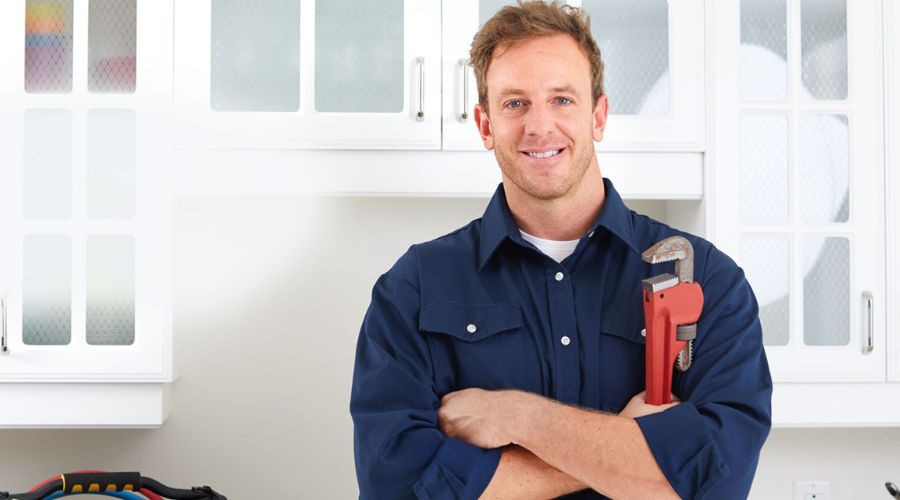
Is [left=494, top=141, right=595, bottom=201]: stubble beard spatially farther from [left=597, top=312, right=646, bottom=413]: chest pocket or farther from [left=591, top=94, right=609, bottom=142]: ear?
[left=597, top=312, right=646, bottom=413]: chest pocket

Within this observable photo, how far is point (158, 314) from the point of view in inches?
71.0

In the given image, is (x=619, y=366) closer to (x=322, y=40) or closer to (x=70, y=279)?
(x=322, y=40)

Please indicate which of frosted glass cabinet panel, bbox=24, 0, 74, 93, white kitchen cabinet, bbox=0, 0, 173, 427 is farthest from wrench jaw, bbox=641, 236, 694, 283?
frosted glass cabinet panel, bbox=24, 0, 74, 93

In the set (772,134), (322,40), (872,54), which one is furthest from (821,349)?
(322,40)

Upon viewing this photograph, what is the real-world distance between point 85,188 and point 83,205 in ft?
0.12

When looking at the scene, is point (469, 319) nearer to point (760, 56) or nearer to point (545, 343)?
point (545, 343)

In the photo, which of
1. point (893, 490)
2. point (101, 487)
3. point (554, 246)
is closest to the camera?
point (554, 246)

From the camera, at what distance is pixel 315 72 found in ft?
5.98

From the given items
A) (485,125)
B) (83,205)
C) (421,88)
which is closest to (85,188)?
(83,205)

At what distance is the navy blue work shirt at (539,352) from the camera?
1.21 meters

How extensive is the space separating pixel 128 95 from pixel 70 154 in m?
0.17

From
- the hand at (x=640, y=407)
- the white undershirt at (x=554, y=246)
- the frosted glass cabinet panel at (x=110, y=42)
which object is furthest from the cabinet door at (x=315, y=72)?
the hand at (x=640, y=407)

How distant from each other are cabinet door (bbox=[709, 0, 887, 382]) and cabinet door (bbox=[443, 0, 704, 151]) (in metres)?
0.05

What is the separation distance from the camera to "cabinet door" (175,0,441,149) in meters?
1.81
